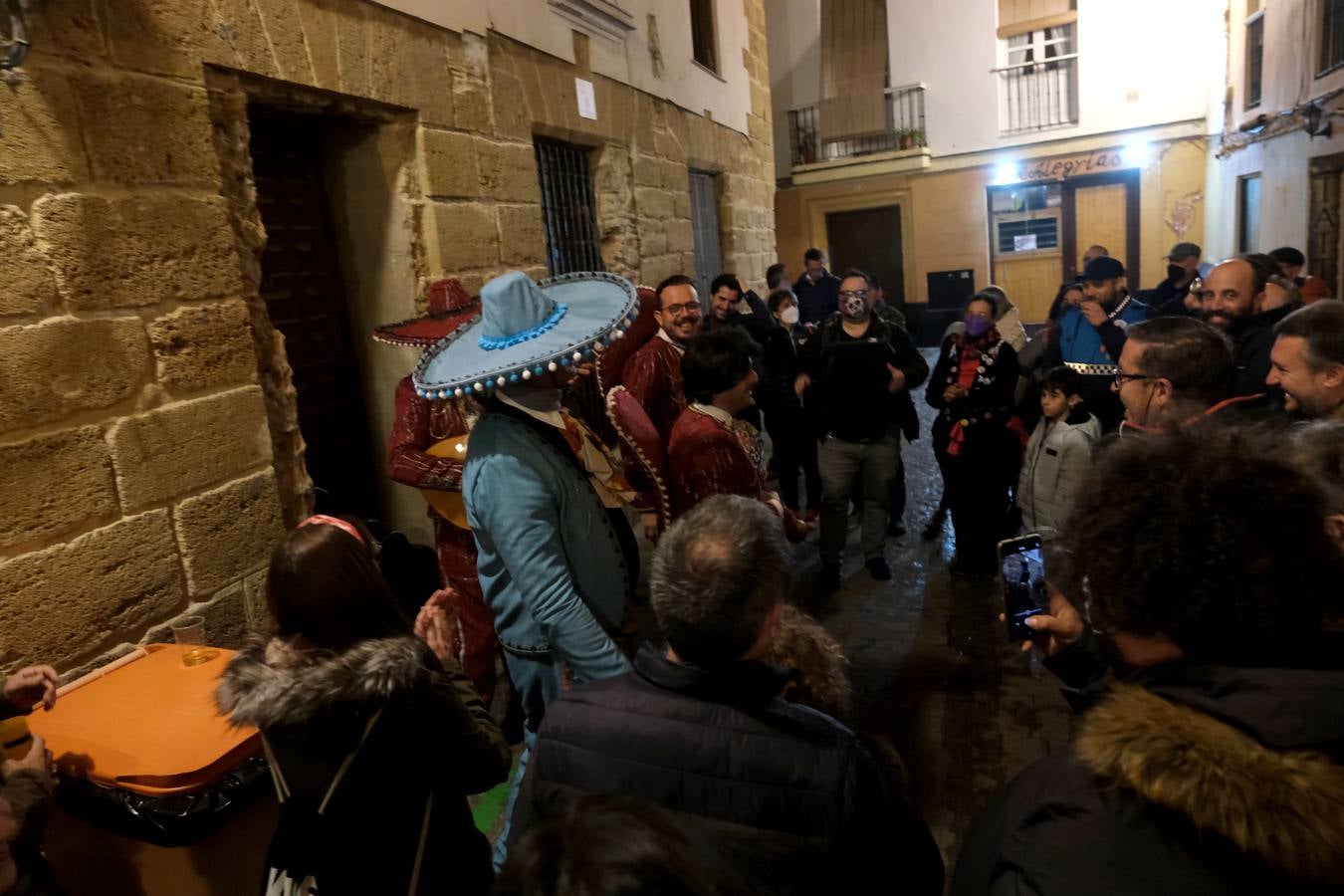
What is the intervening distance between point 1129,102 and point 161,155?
1610 centimetres

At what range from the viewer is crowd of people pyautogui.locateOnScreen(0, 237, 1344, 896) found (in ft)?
3.05

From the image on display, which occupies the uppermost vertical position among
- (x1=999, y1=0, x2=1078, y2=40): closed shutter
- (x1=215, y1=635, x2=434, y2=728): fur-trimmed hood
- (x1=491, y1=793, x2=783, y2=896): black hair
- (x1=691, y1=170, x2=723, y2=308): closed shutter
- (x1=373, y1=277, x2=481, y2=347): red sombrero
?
(x1=999, y1=0, x2=1078, y2=40): closed shutter

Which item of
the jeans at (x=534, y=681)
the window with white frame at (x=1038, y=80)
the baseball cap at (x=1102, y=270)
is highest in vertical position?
the window with white frame at (x=1038, y=80)

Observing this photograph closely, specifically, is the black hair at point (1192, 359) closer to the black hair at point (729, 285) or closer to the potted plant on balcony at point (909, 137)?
the black hair at point (729, 285)

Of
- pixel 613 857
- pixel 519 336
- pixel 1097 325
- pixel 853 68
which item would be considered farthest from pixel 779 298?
pixel 853 68

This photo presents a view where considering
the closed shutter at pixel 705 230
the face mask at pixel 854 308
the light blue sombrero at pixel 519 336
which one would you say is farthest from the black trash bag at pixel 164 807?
the closed shutter at pixel 705 230

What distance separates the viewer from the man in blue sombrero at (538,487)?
217 centimetres

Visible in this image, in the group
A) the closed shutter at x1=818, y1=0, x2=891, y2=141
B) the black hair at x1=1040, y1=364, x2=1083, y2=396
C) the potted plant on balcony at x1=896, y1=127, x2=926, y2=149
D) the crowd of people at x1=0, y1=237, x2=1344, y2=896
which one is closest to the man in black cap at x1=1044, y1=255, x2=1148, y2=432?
the black hair at x1=1040, y1=364, x2=1083, y2=396

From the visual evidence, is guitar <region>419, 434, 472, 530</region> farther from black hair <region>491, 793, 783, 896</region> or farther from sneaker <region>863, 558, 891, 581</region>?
sneaker <region>863, 558, 891, 581</region>

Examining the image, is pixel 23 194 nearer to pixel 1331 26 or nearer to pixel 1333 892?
pixel 1333 892

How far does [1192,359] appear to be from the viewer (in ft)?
8.47

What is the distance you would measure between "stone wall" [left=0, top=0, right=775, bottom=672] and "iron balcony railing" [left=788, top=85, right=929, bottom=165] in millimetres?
14027

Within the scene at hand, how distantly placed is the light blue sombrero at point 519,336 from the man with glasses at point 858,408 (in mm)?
2290

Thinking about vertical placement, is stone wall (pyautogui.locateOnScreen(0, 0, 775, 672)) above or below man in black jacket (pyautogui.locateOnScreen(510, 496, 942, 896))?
above
